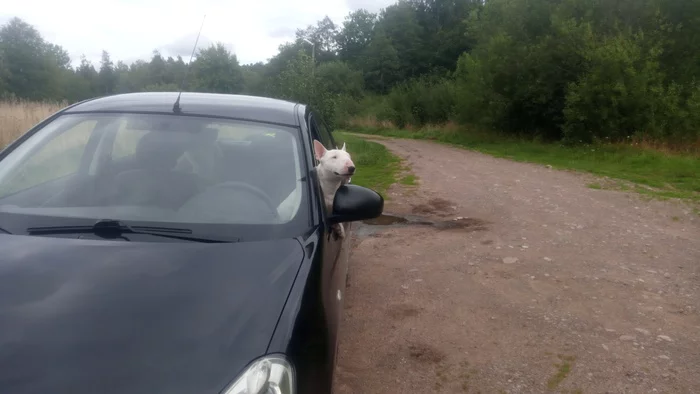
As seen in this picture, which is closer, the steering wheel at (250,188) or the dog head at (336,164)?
the steering wheel at (250,188)

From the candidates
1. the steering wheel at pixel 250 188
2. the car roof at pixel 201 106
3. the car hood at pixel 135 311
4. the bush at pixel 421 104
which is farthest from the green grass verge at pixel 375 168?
the bush at pixel 421 104

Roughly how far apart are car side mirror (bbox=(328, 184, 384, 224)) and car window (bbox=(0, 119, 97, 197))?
1.48 m

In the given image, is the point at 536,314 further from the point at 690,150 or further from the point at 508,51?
the point at 508,51

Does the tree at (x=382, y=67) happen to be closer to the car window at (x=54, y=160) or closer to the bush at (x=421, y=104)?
the bush at (x=421, y=104)

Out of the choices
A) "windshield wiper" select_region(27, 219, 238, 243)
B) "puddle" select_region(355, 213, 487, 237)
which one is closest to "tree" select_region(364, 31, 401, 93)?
"puddle" select_region(355, 213, 487, 237)

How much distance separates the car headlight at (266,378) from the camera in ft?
5.81

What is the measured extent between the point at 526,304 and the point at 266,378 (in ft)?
12.2

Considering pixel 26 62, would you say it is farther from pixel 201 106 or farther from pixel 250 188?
pixel 250 188

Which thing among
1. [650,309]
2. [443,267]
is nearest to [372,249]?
[443,267]

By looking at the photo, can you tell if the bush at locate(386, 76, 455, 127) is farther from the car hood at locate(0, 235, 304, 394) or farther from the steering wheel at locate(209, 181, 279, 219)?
the car hood at locate(0, 235, 304, 394)

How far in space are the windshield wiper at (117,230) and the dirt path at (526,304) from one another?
1.65m

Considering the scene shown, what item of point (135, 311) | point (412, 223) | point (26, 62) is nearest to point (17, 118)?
point (412, 223)

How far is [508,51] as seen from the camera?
2483 centimetres

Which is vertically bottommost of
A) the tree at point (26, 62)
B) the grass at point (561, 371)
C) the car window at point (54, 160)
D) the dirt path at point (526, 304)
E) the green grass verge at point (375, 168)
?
the green grass verge at point (375, 168)
